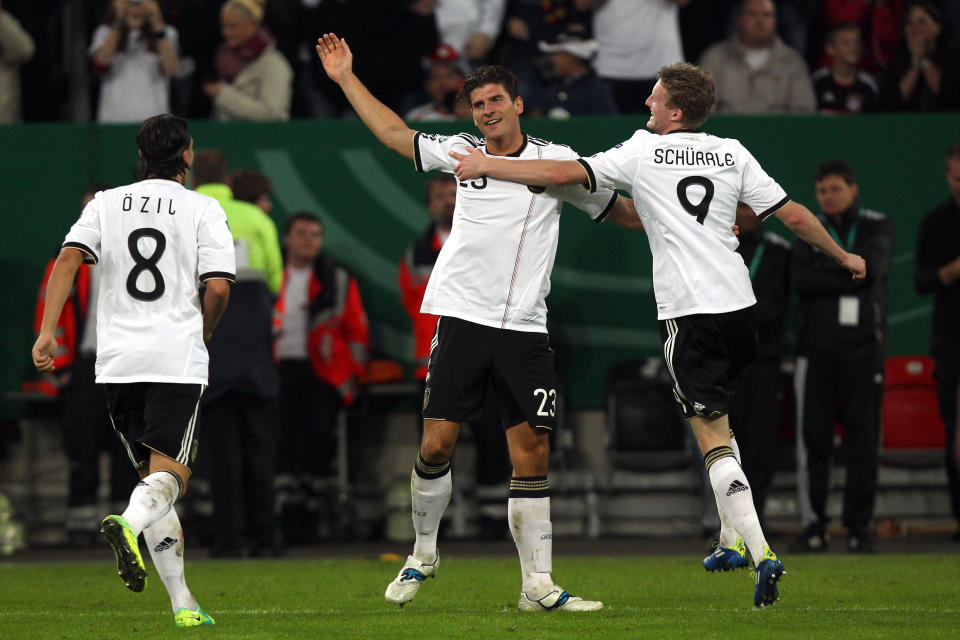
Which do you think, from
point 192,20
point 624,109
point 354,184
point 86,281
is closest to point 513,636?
point 86,281

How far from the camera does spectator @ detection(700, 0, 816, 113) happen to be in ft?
40.7

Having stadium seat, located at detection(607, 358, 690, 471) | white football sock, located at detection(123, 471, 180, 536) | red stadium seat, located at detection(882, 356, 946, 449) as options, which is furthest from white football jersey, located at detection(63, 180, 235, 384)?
red stadium seat, located at detection(882, 356, 946, 449)

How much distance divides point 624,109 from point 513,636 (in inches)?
306

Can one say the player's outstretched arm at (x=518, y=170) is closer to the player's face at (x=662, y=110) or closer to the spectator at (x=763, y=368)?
the player's face at (x=662, y=110)

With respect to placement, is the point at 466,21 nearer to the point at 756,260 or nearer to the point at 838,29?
the point at 838,29

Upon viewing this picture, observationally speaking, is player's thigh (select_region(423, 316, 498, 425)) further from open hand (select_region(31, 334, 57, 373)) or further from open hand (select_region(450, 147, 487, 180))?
open hand (select_region(31, 334, 57, 373))

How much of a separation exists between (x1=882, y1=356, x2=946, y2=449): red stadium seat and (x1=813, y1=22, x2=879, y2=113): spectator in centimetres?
230

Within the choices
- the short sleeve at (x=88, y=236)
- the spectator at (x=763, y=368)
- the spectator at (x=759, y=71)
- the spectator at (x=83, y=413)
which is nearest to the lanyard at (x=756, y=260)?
the spectator at (x=763, y=368)

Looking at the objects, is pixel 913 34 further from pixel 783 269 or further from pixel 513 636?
pixel 513 636

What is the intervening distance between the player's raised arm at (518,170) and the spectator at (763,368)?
4.14 m

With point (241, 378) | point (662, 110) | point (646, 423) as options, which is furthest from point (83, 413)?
point (662, 110)

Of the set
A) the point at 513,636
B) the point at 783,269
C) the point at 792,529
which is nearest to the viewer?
the point at 513,636

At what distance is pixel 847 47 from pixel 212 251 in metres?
7.65

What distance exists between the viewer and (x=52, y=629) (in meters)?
6.33
